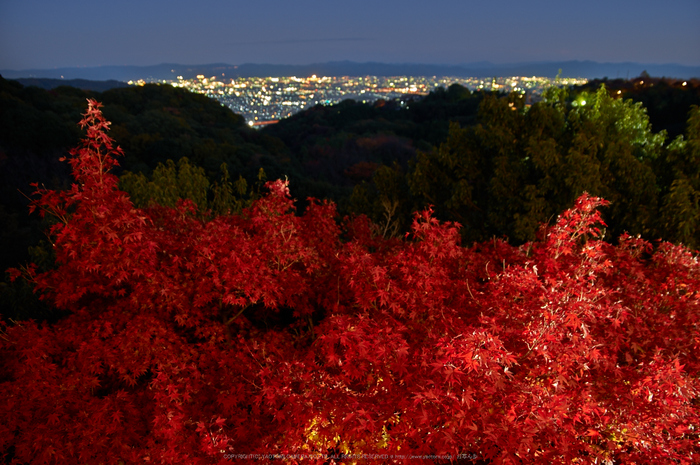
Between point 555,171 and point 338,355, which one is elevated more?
point 555,171

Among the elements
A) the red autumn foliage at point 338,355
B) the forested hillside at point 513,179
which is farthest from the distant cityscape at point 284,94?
the red autumn foliage at point 338,355

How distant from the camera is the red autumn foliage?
3246 mm

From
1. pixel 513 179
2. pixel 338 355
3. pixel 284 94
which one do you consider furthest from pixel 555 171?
pixel 284 94

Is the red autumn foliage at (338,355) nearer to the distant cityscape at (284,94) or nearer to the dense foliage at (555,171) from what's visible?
the dense foliage at (555,171)

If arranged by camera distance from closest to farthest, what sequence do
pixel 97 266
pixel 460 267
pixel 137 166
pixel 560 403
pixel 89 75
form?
1. pixel 560 403
2. pixel 97 266
3. pixel 460 267
4. pixel 137 166
5. pixel 89 75

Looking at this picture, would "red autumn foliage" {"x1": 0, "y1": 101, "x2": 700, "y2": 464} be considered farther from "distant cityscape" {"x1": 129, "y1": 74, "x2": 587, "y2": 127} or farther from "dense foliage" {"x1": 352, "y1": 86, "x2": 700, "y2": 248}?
"distant cityscape" {"x1": 129, "y1": 74, "x2": 587, "y2": 127}

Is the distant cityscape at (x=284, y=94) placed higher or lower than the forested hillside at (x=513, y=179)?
higher

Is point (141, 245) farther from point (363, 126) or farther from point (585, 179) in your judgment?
point (363, 126)

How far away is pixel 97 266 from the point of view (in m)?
4.20

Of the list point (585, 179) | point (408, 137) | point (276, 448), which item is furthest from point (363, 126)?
point (276, 448)

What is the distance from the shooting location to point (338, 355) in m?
3.83

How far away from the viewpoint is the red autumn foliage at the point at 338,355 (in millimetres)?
3246

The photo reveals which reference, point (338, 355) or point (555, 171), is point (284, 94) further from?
point (338, 355)

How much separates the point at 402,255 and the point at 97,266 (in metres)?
3.28
